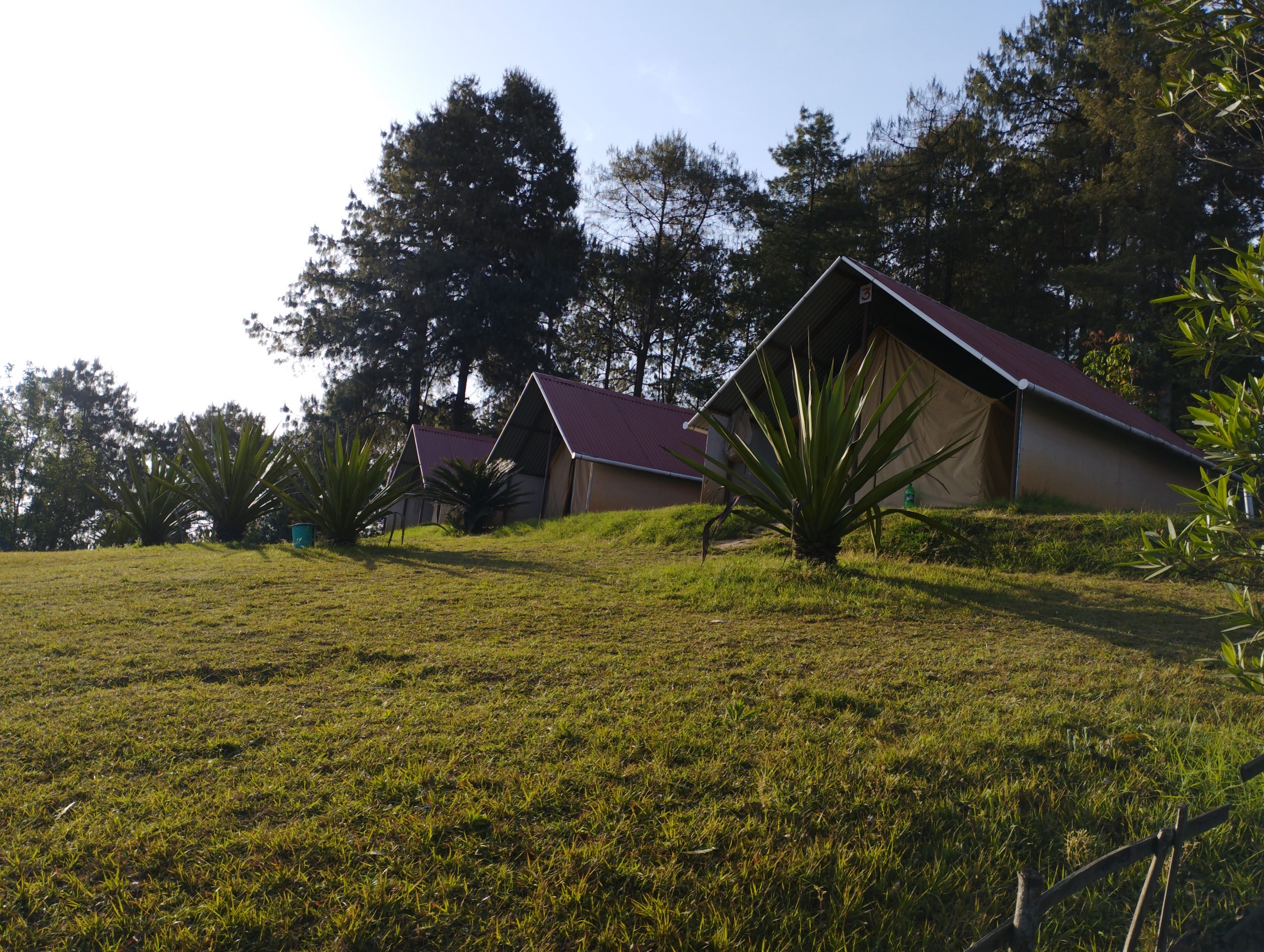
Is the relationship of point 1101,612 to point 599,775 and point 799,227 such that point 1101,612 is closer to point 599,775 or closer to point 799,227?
point 599,775

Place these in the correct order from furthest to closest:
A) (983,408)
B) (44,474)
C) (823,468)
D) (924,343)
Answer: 1. (44,474)
2. (924,343)
3. (983,408)
4. (823,468)

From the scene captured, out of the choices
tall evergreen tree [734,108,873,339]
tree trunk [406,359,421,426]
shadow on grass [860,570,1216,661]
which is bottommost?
shadow on grass [860,570,1216,661]

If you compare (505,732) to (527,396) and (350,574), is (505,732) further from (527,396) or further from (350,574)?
(527,396)

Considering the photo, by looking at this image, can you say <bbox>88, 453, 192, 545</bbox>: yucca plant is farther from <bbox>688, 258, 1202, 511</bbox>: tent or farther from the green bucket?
<bbox>688, 258, 1202, 511</bbox>: tent

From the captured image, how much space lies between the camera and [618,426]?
1983 centimetres

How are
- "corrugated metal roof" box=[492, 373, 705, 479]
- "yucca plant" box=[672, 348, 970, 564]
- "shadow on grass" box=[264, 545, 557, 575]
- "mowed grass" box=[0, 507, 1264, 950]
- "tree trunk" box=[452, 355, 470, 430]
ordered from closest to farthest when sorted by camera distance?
1. "mowed grass" box=[0, 507, 1264, 950]
2. "yucca plant" box=[672, 348, 970, 564]
3. "shadow on grass" box=[264, 545, 557, 575]
4. "corrugated metal roof" box=[492, 373, 705, 479]
5. "tree trunk" box=[452, 355, 470, 430]

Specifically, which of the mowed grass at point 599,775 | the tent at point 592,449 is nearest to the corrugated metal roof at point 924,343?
the tent at point 592,449

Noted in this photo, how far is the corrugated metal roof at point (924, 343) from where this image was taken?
Answer: 11.4 m

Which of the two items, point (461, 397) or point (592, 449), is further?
point (461, 397)

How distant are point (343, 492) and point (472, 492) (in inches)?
214

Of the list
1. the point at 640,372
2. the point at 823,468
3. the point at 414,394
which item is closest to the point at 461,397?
the point at 414,394

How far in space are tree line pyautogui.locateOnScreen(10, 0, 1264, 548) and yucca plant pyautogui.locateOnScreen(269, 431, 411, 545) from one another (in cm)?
1800

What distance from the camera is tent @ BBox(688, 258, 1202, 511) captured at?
37.6ft

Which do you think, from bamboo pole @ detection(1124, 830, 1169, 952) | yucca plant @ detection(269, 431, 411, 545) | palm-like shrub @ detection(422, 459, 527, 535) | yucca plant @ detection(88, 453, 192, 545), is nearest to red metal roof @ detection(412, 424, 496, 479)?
palm-like shrub @ detection(422, 459, 527, 535)
